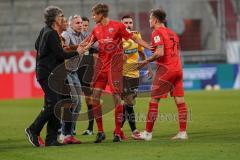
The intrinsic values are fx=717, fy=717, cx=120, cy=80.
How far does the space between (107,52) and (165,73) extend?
1045 millimetres

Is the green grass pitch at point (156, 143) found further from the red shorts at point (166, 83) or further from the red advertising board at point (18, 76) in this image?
the red advertising board at point (18, 76)

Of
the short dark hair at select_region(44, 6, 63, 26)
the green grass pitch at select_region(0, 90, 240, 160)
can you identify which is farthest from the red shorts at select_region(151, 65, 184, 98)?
the short dark hair at select_region(44, 6, 63, 26)

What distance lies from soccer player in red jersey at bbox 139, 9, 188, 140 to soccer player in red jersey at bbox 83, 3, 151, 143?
32 centimetres

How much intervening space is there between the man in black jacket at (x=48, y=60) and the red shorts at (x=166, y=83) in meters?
1.56

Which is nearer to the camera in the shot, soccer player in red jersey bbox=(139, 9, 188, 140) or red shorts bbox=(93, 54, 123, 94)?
soccer player in red jersey bbox=(139, 9, 188, 140)

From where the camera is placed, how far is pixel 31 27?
34.0m

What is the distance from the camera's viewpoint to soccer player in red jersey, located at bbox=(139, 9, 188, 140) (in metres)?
12.1

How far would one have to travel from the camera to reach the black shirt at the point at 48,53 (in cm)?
1159

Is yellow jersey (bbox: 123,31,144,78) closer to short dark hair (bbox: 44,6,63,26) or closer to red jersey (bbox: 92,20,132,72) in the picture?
red jersey (bbox: 92,20,132,72)

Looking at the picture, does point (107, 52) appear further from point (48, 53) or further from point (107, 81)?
point (48, 53)

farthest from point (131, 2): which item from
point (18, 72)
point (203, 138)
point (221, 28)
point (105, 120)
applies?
point (203, 138)

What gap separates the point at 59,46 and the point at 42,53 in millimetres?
308

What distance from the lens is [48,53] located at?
1170 cm

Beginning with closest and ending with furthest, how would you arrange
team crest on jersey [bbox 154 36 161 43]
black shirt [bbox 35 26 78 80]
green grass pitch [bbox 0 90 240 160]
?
green grass pitch [bbox 0 90 240 160], black shirt [bbox 35 26 78 80], team crest on jersey [bbox 154 36 161 43]
